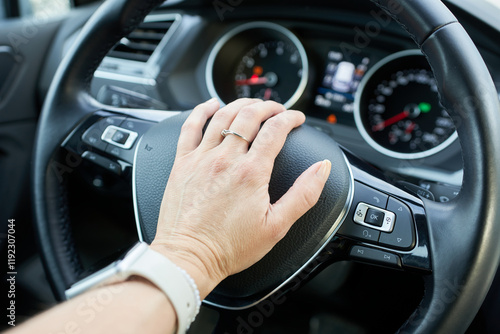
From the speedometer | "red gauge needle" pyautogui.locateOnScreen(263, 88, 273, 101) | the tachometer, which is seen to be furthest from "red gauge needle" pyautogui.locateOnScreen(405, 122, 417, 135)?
"red gauge needle" pyautogui.locateOnScreen(263, 88, 273, 101)

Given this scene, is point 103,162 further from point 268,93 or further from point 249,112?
point 268,93

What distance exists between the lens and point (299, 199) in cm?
61

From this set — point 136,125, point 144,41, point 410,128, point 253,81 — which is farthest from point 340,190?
point 144,41

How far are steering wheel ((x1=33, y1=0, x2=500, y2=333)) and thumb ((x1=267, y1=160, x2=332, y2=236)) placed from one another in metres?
0.06

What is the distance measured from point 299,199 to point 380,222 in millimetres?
156

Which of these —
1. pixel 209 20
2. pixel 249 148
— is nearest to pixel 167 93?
pixel 209 20

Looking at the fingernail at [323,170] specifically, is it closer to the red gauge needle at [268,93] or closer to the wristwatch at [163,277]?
the wristwatch at [163,277]

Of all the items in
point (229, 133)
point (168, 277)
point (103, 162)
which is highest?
point (229, 133)

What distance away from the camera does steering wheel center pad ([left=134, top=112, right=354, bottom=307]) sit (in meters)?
0.67

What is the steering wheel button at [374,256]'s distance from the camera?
2.18 ft

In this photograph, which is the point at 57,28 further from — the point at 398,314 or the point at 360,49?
the point at 398,314

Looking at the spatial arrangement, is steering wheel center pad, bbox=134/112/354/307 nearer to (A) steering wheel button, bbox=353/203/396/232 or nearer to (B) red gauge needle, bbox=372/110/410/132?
(A) steering wheel button, bbox=353/203/396/232

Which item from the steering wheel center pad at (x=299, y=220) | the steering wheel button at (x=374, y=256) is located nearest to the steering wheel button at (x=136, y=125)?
the steering wheel center pad at (x=299, y=220)

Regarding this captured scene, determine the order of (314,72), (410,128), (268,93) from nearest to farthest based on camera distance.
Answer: (410,128), (314,72), (268,93)
